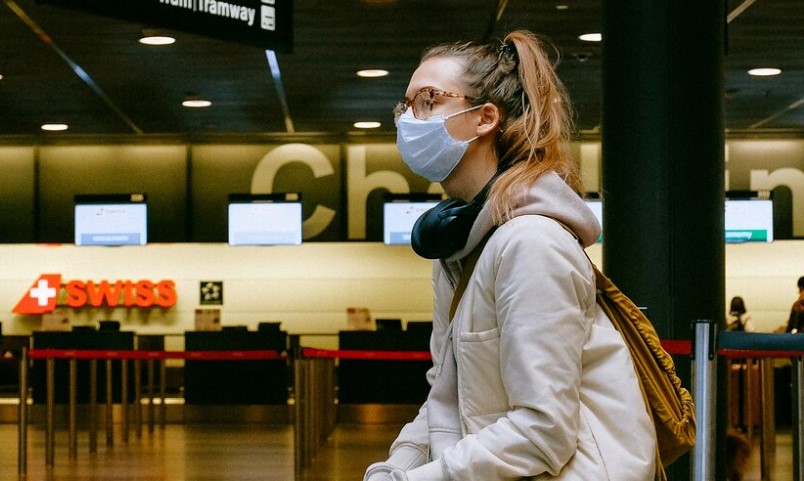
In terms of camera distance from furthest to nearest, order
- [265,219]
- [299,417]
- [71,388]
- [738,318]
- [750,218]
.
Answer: [265,219] → [750,218] → [738,318] → [71,388] → [299,417]

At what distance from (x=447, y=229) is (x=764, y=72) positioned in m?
10.2

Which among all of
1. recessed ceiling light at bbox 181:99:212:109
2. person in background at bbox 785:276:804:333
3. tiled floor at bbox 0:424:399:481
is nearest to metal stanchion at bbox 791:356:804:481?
tiled floor at bbox 0:424:399:481

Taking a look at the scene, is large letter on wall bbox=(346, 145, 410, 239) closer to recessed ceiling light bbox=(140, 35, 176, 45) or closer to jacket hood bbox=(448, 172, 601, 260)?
recessed ceiling light bbox=(140, 35, 176, 45)

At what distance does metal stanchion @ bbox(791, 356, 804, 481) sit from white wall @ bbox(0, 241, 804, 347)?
996 centimetres

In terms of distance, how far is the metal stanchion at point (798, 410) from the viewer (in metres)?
6.02

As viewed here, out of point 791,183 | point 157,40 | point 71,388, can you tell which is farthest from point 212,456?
point 791,183

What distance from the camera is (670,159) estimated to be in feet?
21.3

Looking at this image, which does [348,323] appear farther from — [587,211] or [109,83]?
[587,211]

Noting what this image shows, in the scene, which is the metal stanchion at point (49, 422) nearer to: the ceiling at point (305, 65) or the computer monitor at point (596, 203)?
the ceiling at point (305, 65)

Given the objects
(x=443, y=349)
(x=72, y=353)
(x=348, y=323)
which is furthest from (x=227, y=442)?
(x=443, y=349)

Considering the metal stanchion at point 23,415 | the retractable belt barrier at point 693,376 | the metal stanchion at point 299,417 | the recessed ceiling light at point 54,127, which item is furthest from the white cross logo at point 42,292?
the metal stanchion at point 299,417

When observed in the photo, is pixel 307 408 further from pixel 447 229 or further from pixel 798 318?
pixel 447 229

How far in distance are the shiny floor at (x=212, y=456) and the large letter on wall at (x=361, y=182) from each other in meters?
3.81

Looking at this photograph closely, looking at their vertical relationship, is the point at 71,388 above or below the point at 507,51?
below
